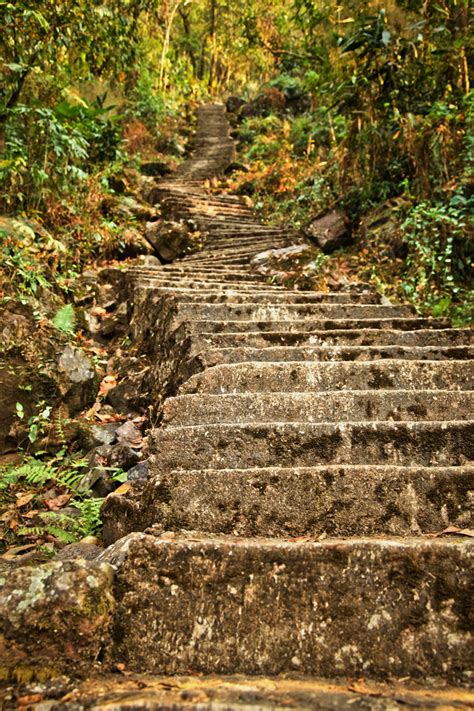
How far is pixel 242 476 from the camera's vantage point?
189cm

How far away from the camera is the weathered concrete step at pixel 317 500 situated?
1776mm

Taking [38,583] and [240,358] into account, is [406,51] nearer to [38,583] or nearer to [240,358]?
[240,358]

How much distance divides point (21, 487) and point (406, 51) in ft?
24.2

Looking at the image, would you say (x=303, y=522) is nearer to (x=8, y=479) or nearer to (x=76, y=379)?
(x=8, y=479)

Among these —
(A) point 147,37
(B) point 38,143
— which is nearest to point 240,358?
→ (B) point 38,143

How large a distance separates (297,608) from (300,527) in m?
0.42

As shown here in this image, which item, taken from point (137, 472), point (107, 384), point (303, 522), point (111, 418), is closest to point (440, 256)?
point (107, 384)

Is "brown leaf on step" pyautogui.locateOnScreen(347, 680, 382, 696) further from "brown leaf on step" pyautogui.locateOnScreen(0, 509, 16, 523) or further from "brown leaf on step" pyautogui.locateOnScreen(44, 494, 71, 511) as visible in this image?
"brown leaf on step" pyautogui.locateOnScreen(0, 509, 16, 523)

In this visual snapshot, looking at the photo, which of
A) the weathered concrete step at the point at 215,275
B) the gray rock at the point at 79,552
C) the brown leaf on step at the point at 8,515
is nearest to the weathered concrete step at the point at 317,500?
the gray rock at the point at 79,552

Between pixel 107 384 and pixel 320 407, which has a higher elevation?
→ pixel 320 407

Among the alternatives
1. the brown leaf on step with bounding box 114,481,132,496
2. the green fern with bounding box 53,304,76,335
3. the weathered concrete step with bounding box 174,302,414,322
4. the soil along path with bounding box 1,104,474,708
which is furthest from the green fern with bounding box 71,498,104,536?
the green fern with bounding box 53,304,76,335

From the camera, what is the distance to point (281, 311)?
421 centimetres

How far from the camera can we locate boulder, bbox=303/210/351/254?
706cm

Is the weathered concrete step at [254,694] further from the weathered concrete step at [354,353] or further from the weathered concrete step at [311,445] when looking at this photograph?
the weathered concrete step at [354,353]
